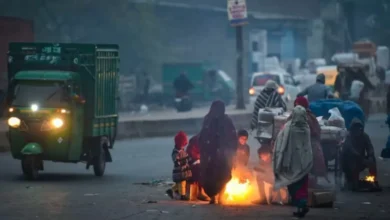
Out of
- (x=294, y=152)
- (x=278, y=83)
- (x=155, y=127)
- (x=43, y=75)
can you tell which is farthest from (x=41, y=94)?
(x=278, y=83)

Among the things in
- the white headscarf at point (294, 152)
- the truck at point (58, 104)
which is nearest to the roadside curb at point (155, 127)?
the truck at point (58, 104)

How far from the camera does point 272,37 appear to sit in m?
68.6

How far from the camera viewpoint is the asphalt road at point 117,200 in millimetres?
13625

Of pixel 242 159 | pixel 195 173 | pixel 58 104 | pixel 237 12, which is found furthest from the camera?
pixel 237 12

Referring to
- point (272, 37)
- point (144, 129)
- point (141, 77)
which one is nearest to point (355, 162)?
point (144, 129)

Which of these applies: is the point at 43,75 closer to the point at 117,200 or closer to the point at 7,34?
the point at 117,200

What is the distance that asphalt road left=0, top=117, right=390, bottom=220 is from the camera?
44.7 ft

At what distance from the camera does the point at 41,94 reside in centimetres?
1875

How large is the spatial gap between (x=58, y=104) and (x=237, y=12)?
63.6 ft

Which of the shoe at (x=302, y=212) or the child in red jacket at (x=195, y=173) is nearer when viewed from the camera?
the shoe at (x=302, y=212)

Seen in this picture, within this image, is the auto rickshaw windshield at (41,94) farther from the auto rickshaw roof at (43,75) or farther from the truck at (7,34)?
the truck at (7,34)

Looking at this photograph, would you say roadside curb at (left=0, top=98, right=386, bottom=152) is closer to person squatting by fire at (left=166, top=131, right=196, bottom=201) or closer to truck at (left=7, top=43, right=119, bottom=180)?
truck at (left=7, top=43, right=119, bottom=180)

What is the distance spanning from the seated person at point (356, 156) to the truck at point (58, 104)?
512 centimetres

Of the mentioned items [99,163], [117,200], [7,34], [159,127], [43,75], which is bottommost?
[117,200]
